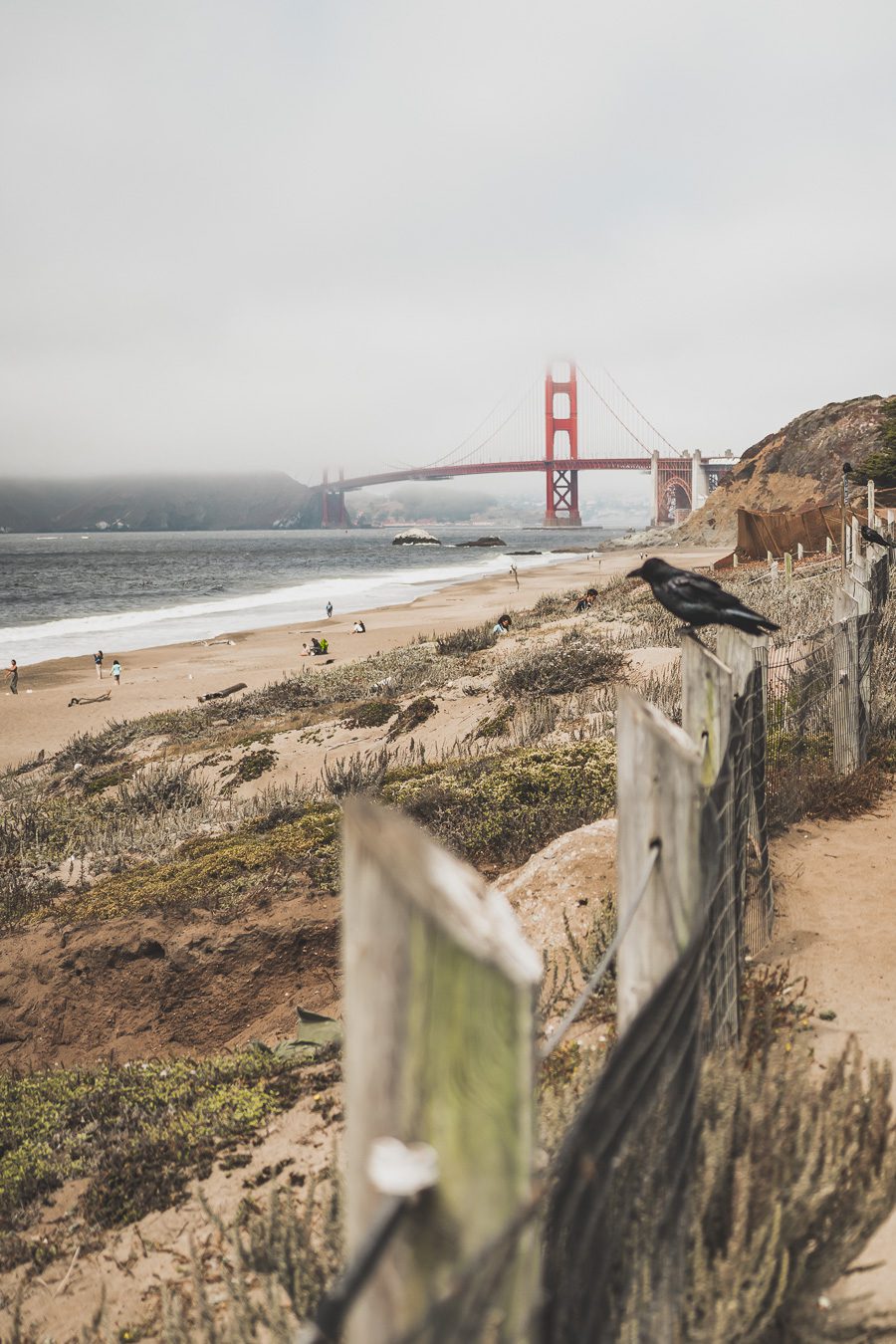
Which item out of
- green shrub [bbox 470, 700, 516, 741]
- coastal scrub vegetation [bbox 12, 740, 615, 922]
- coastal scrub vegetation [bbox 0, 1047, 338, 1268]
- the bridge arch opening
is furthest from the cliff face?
coastal scrub vegetation [bbox 0, 1047, 338, 1268]

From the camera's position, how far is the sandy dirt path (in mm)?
2957

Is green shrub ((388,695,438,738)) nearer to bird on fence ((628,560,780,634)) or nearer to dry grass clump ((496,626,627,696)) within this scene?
dry grass clump ((496,626,627,696))

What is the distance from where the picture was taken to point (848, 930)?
12.8ft

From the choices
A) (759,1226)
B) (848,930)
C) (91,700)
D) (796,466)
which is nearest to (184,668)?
(91,700)

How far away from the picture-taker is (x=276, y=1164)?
292 cm

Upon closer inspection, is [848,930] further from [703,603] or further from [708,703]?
[708,703]

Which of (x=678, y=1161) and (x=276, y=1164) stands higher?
(x=678, y=1161)

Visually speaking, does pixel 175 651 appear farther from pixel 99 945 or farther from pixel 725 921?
pixel 725 921

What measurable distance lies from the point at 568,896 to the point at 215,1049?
6.43 feet

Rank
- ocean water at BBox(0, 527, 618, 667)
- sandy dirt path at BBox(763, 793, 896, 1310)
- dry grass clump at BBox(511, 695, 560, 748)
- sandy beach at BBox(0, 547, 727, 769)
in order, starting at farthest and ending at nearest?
1. ocean water at BBox(0, 527, 618, 667)
2. sandy beach at BBox(0, 547, 727, 769)
3. dry grass clump at BBox(511, 695, 560, 748)
4. sandy dirt path at BBox(763, 793, 896, 1310)

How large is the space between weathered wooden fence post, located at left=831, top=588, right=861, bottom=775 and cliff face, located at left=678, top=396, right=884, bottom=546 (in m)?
44.1

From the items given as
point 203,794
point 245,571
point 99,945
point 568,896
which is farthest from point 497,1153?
point 245,571

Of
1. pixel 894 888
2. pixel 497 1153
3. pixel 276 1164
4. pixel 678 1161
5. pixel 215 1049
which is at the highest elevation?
pixel 497 1153

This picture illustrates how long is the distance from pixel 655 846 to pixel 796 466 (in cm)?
5512
